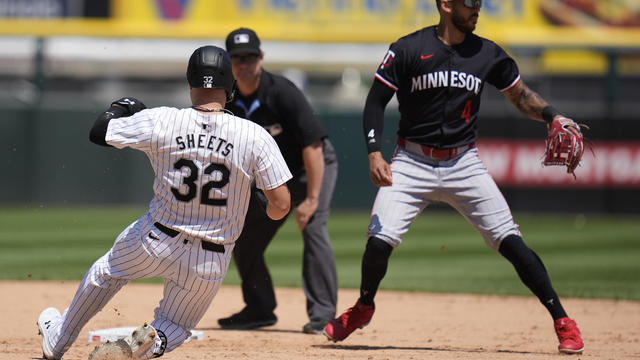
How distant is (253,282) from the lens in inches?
257

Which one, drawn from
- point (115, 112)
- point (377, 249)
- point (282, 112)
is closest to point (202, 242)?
point (115, 112)

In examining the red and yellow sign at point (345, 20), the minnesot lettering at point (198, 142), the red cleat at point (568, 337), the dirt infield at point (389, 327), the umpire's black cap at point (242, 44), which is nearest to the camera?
the minnesot lettering at point (198, 142)

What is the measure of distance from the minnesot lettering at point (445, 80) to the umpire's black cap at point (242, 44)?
3.86 feet

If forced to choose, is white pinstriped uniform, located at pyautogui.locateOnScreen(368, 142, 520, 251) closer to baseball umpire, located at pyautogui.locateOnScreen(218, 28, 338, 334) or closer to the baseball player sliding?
baseball umpire, located at pyautogui.locateOnScreen(218, 28, 338, 334)

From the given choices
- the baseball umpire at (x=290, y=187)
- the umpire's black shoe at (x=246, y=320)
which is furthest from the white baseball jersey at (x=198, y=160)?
the umpire's black shoe at (x=246, y=320)

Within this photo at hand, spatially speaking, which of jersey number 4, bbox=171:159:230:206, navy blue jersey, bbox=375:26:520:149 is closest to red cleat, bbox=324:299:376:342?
navy blue jersey, bbox=375:26:520:149

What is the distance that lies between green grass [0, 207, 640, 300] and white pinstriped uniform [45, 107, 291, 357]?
174 inches

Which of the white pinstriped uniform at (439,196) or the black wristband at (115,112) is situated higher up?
the black wristband at (115,112)

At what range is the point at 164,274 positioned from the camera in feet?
14.2

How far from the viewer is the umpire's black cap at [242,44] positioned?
601cm

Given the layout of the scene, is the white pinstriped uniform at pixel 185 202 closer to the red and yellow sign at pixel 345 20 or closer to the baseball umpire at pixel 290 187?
the baseball umpire at pixel 290 187

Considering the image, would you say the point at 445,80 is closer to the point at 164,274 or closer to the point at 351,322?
the point at 351,322

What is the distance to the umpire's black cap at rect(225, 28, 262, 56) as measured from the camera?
601 centimetres

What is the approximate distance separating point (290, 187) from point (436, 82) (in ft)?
4.93
